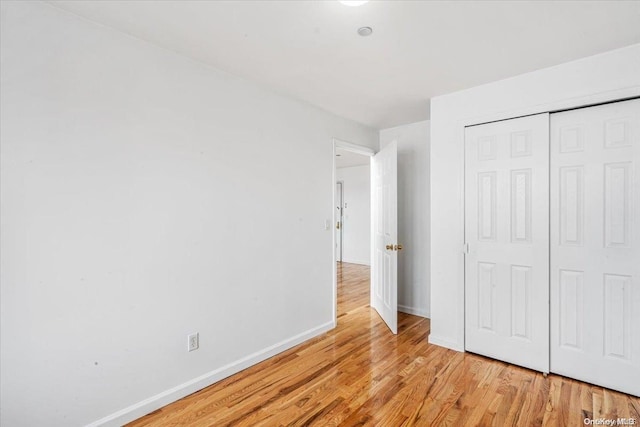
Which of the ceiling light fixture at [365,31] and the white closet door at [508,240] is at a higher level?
the ceiling light fixture at [365,31]

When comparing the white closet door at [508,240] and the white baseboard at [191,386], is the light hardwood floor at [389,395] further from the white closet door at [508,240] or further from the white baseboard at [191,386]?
the white closet door at [508,240]

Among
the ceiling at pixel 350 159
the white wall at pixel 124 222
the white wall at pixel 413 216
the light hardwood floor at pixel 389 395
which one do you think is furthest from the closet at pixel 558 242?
the ceiling at pixel 350 159

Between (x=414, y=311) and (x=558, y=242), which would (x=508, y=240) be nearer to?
(x=558, y=242)

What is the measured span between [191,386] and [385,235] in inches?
93.7

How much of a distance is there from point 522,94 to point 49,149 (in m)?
3.31

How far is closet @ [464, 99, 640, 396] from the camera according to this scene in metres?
2.12

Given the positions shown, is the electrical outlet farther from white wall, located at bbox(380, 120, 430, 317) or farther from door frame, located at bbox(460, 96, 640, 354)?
white wall, located at bbox(380, 120, 430, 317)

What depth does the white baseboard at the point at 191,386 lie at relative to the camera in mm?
1823

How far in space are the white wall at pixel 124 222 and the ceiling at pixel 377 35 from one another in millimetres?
234

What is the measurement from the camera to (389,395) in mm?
2131

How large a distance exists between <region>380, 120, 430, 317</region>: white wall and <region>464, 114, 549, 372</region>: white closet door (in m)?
0.96

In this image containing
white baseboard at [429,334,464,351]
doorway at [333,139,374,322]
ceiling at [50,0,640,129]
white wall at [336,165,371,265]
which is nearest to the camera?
ceiling at [50,0,640,129]

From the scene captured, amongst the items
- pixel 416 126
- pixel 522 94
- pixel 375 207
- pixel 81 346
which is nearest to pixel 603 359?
pixel 522 94

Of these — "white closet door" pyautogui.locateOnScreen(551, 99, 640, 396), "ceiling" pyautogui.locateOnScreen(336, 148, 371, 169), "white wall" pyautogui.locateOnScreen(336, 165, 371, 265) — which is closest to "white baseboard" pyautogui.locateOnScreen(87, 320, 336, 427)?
"white closet door" pyautogui.locateOnScreen(551, 99, 640, 396)
